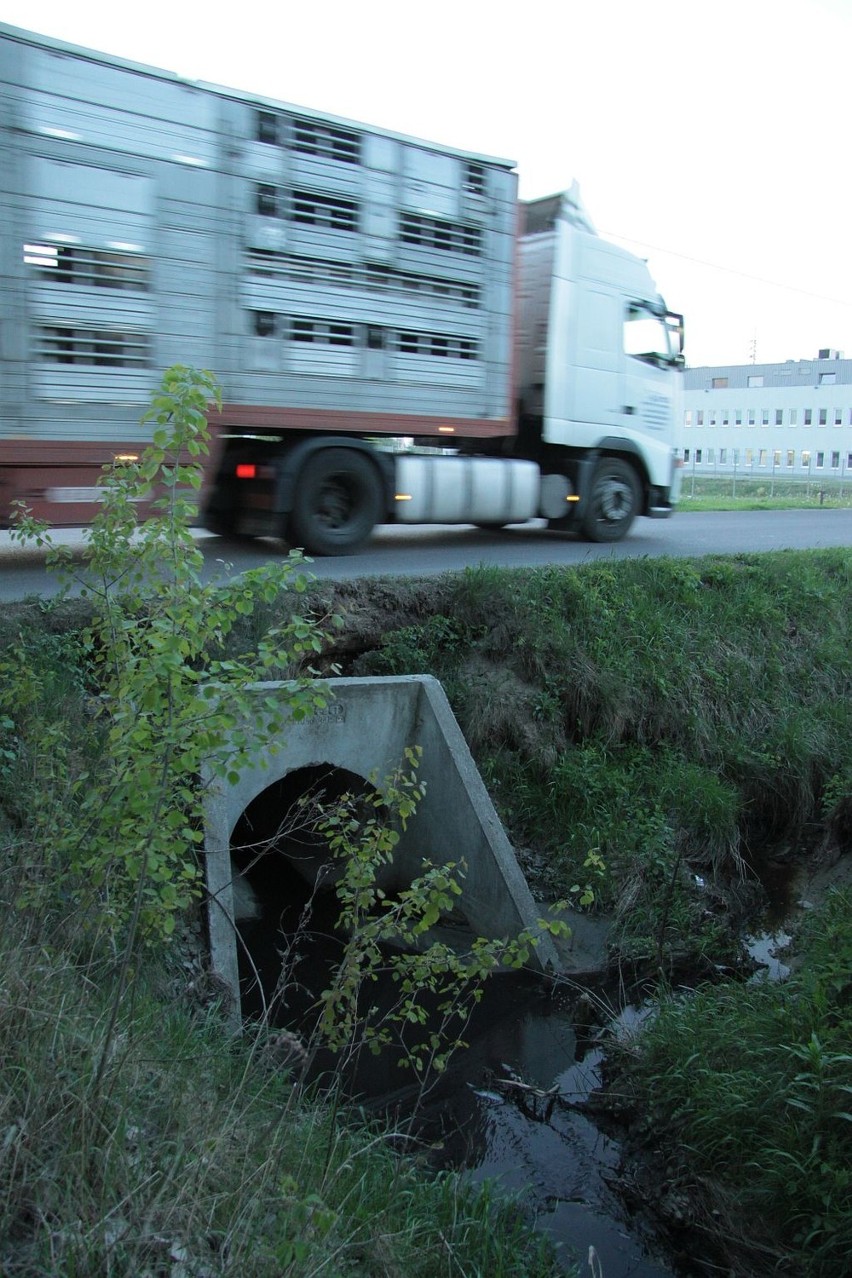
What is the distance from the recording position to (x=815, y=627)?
38.7 ft

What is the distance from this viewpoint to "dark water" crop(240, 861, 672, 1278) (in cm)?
529

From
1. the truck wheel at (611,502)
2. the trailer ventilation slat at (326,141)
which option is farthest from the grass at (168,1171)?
the truck wheel at (611,502)

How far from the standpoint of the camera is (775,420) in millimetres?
59406

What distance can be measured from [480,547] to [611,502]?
6.49 ft

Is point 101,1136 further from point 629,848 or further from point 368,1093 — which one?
point 629,848

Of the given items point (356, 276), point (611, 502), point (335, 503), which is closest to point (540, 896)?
point (335, 503)

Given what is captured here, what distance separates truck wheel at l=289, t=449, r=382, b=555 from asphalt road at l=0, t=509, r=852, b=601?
0.77 feet

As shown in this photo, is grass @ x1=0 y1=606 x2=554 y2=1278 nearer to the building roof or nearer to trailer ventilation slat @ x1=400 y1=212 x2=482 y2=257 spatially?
trailer ventilation slat @ x1=400 y1=212 x2=482 y2=257

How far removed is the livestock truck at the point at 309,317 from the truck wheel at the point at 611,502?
0.12ft

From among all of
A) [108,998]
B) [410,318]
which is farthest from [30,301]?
[108,998]

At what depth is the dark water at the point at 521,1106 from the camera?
17.4 ft

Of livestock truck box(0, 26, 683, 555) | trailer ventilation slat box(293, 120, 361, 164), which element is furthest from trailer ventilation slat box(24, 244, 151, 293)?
trailer ventilation slat box(293, 120, 361, 164)

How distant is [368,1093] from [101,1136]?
345 cm

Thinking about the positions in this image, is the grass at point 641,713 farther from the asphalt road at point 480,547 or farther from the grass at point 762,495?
the grass at point 762,495
